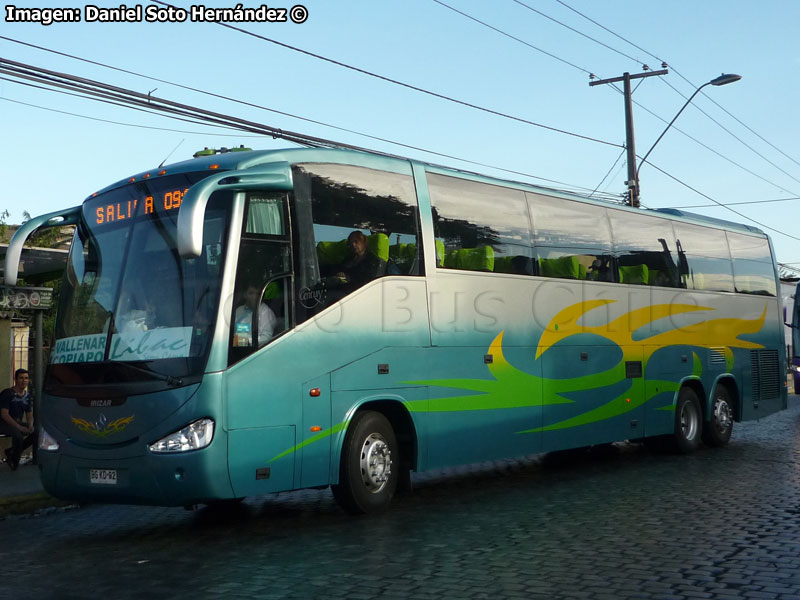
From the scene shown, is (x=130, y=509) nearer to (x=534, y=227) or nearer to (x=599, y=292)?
(x=534, y=227)

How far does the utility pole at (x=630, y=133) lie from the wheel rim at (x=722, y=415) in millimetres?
11280

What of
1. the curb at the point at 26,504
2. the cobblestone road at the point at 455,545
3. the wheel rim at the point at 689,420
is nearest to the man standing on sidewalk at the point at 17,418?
the curb at the point at 26,504

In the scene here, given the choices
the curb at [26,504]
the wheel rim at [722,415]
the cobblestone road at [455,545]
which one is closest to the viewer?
the cobblestone road at [455,545]

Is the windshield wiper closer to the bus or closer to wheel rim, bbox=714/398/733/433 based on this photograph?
the bus

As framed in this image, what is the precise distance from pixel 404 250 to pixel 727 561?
4.76 m

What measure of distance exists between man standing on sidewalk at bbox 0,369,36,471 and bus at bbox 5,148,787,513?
528 centimetres

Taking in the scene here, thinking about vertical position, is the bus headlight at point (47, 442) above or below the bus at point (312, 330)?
below

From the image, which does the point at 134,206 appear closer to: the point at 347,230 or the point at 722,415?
the point at 347,230

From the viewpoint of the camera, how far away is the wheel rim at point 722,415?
17078 millimetres

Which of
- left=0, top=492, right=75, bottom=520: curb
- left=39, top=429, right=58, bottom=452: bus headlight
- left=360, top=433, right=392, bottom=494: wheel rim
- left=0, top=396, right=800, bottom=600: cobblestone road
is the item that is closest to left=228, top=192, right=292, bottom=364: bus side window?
left=360, top=433, right=392, bottom=494: wheel rim

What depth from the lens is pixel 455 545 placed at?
8398 millimetres

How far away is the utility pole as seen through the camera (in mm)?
28438

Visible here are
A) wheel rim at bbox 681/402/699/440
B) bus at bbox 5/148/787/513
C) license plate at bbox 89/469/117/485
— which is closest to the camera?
bus at bbox 5/148/787/513

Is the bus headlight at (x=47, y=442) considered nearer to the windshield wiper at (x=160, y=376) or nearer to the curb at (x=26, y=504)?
the windshield wiper at (x=160, y=376)
